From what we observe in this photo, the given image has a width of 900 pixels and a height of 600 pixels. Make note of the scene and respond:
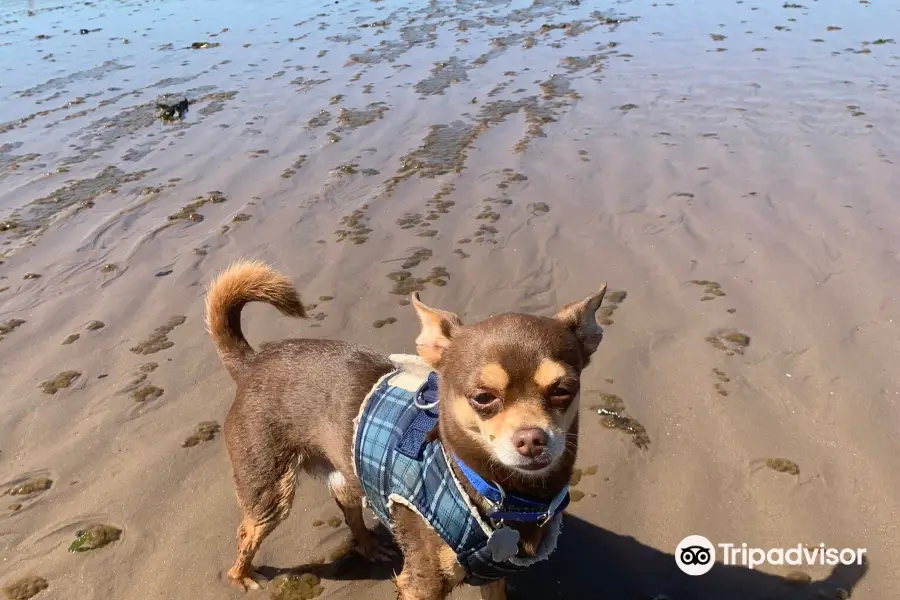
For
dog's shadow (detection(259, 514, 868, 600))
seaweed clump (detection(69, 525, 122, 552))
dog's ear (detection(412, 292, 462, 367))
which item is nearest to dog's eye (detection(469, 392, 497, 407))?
dog's ear (detection(412, 292, 462, 367))

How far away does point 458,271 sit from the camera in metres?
6.05

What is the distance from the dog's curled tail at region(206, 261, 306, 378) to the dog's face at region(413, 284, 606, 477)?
1165mm

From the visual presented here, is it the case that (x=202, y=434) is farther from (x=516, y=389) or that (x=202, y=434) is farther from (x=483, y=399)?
(x=516, y=389)

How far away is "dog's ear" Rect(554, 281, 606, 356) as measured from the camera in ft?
8.79

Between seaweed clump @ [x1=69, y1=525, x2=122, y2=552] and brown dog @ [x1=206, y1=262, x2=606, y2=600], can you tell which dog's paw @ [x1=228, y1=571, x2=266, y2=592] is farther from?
seaweed clump @ [x1=69, y1=525, x2=122, y2=552]

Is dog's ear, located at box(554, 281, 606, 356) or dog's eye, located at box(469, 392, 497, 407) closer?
dog's eye, located at box(469, 392, 497, 407)

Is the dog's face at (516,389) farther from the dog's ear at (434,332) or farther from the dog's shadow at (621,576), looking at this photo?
the dog's shadow at (621,576)

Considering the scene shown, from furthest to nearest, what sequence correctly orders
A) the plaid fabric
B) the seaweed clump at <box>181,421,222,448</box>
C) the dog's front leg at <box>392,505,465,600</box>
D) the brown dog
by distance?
1. the seaweed clump at <box>181,421,222,448</box>
2. the dog's front leg at <box>392,505,465,600</box>
3. the plaid fabric
4. the brown dog

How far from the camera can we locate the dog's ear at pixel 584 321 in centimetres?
268

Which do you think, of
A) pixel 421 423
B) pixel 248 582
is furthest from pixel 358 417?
pixel 248 582

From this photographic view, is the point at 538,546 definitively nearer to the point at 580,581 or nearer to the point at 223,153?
the point at 580,581

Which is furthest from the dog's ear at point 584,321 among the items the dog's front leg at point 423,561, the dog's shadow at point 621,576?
the dog's shadow at point 621,576

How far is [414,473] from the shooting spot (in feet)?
8.84

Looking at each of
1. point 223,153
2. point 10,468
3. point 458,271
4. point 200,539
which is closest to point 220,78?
point 223,153
